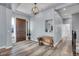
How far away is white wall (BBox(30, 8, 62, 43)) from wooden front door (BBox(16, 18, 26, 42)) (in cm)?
18

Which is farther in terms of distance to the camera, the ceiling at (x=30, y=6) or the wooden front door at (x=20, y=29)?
the wooden front door at (x=20, y=29)

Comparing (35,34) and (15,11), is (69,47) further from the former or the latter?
(15,11)

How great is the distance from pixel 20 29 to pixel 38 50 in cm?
61

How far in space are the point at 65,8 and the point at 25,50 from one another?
48.2 inches

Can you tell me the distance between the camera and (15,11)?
2.13 m

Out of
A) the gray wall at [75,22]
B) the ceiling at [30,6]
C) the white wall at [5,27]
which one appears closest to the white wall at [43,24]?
the ceiling at [30,6]

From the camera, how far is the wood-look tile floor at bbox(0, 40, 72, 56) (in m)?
2.07

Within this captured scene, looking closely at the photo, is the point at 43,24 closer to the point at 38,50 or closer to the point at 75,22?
the point at 38,50

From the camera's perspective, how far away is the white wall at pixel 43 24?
7.08ft

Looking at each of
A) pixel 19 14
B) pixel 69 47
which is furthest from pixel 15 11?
pixel 69 47

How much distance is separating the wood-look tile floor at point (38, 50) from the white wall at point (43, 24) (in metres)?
0.18

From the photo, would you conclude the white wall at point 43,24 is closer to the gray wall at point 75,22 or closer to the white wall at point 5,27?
the gray wall at point 75,22

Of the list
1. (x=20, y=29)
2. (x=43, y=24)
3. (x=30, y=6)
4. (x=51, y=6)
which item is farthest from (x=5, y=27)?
(x=51, y=6)

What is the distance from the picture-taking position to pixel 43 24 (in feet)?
7.43
